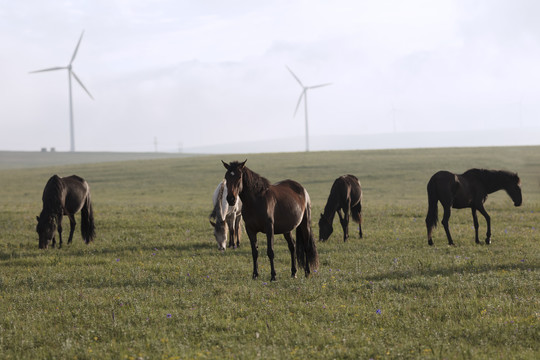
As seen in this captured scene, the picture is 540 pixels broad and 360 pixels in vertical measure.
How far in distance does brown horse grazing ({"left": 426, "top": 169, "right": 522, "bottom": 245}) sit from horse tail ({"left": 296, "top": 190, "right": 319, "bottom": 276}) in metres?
5.38

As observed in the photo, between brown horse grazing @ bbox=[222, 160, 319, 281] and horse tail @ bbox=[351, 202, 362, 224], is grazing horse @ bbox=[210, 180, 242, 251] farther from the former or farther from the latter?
horse tail @ bbox=[351, 202, 362, 224]

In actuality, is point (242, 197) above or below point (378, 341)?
above

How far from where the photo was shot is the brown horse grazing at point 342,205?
1712cm

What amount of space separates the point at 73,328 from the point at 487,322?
A: 625 cm

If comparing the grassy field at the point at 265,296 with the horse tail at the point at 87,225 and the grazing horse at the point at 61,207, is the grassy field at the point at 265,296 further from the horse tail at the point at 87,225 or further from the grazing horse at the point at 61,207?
the grazing horse at the point at 61,207

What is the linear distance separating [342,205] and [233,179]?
8443mm

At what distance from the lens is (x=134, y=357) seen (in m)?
6.79

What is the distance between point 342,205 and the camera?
18062mm

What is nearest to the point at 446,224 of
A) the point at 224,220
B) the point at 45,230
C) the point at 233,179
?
the point at 224,220

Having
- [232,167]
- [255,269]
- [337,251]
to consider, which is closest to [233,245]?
[337,251]

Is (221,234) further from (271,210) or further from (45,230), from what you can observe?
(45,230)

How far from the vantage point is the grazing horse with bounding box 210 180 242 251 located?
15367mm

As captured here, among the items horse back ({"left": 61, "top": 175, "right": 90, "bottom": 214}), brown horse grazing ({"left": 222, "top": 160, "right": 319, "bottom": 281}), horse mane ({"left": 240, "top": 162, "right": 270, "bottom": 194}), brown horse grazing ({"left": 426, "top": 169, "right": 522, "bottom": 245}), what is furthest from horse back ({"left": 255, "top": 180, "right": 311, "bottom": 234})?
horse back ({"left": 61, "top": 175, "right": 90, "bottom": 214})

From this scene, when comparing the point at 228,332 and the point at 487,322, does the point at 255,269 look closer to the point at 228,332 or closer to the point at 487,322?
the point at 228,332
